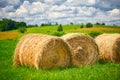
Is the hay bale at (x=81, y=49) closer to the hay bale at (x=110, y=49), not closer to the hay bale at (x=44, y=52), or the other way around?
the hay bale at (x=44, y=52)

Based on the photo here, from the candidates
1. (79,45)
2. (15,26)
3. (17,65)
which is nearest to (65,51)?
(79,45)

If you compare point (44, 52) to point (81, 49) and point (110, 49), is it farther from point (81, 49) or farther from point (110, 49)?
point (110, 49)

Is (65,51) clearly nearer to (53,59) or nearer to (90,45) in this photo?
(53,59)

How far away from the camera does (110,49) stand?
12867 millimetres

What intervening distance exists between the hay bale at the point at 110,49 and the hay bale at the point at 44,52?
2598 millimetres

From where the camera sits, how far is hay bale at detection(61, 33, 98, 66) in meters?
11.7

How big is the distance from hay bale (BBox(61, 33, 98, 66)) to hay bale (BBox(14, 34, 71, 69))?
2.38 feet

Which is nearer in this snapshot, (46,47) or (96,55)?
(46,47)

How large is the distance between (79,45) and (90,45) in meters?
0.50

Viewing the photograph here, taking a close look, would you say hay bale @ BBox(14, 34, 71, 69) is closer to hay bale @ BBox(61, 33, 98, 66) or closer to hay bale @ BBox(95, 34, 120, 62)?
hay bale @ BBox(61, 33, 98, 66)

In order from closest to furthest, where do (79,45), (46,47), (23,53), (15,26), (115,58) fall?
(46,47)
(23,53)
(79,45)
(115,58)
(15,26)

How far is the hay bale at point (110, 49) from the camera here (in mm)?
12875

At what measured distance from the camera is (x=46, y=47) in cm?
1031

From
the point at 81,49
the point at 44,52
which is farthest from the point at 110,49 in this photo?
the point at 44,52
